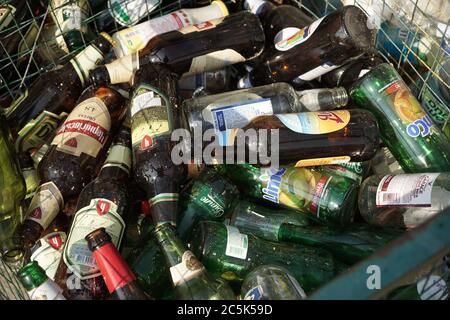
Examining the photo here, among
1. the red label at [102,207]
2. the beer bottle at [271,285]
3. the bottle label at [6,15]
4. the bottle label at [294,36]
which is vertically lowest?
the beer bottle at [271,285]

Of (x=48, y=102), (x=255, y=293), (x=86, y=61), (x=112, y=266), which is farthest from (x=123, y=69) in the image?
(x=255, y=293)

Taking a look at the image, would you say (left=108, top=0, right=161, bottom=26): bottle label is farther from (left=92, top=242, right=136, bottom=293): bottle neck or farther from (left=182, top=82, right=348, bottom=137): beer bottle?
(left=92, top=242, right=136, bottom=293): bottle neck

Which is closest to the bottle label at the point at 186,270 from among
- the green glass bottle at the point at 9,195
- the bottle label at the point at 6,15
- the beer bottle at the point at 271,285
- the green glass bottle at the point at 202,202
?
the beer bottle at the point at 271,285

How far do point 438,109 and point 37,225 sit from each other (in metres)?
1.15

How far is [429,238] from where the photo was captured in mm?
872

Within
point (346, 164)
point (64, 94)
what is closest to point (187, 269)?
point (346, 164)

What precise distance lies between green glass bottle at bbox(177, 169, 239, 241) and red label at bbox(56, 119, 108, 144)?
0.94ft

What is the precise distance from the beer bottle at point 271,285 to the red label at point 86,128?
0.58m

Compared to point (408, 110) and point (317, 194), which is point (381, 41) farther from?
point (317, 194)

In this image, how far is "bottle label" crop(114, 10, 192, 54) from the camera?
→ 1.81 metres

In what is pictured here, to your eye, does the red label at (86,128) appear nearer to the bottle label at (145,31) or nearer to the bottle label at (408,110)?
the bottle label at (145,31)

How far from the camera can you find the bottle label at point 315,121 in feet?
4.91

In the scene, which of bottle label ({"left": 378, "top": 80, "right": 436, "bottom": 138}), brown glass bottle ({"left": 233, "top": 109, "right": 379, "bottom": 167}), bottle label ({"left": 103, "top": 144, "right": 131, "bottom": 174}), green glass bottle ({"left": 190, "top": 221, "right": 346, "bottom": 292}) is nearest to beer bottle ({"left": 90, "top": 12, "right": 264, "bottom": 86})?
bottle label ({"left": 103, "top": 144, "right": 131, "bottom": 174})

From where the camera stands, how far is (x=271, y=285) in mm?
1294
